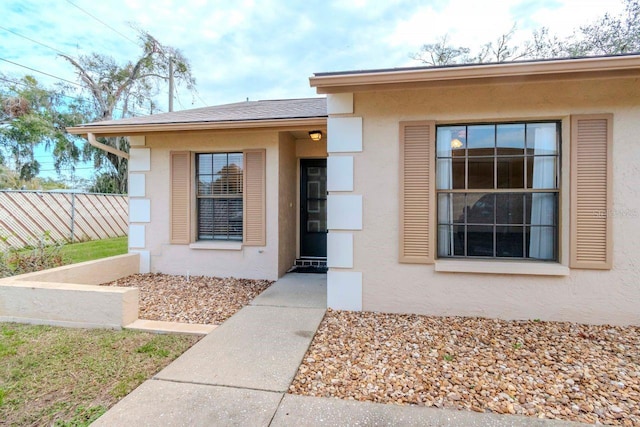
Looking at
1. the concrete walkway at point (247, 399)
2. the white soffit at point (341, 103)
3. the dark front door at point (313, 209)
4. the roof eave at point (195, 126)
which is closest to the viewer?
the concrete walkway at point (247, 399)

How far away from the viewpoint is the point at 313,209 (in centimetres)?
684

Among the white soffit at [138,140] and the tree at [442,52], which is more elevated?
the tree at [442,52]

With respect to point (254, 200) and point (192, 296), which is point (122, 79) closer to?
point (254, 200)

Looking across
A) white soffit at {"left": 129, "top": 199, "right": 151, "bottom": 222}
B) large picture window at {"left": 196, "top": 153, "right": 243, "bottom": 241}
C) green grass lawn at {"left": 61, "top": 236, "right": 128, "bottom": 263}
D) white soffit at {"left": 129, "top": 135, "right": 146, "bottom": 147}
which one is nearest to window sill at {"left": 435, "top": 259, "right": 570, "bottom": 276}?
large picture window at {"left": 196, "top": 153, "right": 243, "bottom": 241}

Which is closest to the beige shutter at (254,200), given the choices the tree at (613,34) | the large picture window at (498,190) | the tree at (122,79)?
the large picture window at (498,190)

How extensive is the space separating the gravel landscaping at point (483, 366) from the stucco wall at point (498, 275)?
24 centimetres

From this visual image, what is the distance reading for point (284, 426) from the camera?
6.46 ft

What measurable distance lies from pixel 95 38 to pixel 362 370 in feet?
69.0

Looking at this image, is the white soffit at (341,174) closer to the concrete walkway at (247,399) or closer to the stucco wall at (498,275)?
the stucco wall at (498,275)

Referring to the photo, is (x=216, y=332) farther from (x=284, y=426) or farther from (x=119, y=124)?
(x=119, y=124)

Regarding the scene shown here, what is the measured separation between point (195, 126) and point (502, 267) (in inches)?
195

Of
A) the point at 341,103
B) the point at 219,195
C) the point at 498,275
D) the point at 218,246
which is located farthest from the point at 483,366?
the point at 219,195

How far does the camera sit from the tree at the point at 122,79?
1789 centimetres

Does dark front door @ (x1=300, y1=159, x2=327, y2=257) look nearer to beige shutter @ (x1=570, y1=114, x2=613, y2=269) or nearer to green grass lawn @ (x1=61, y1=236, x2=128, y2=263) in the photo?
beige shutter @ (x1=570, y1=114, x2=613, y2=269)
